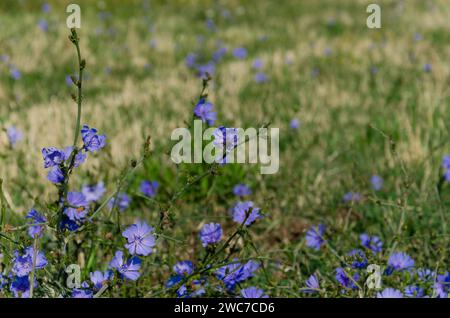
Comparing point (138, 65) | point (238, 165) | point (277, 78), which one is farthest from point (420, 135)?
point (138, 65)

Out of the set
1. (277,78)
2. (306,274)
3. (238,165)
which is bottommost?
(306,274)

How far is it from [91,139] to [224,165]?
3.27 ft

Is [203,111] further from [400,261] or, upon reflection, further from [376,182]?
[376,182]

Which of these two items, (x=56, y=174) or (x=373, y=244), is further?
(x=373, y=244)

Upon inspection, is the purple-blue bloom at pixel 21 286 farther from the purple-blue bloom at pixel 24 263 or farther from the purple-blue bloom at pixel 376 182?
the purple-blue bloom at pixel 376 182

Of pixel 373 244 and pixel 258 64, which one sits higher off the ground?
pixel 258 64

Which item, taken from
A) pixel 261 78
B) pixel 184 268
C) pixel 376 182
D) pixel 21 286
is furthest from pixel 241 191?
pixel 261 78

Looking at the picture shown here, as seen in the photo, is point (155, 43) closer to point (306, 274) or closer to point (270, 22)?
point (270, 22)

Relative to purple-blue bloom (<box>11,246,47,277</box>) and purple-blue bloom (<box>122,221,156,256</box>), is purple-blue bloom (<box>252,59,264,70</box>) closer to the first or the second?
purple-blue bloom (<box>122,221,156,256</box>)

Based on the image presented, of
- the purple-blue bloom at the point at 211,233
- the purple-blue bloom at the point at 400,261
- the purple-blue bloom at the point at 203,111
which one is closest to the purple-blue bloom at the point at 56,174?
the purple-blue bloom at the point at 211,233

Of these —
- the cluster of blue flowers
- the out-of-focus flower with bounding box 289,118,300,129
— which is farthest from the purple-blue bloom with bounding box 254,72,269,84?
the cluster of blue flowers

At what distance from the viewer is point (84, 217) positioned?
6.98 ft

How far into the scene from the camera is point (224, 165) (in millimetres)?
2770
